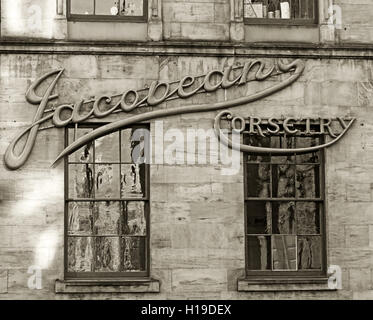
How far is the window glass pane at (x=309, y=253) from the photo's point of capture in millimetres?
19031

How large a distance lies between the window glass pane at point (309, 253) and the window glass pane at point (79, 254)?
364 centimetres

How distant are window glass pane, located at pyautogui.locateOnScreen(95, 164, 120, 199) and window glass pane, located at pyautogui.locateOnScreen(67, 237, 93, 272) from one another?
34.2 inches

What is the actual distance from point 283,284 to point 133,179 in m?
3.15

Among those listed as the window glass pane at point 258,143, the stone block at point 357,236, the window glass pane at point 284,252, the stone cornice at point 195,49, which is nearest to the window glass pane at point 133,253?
the window glass pane at point 284,252

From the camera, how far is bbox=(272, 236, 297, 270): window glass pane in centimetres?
1900

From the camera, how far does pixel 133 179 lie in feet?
62.0

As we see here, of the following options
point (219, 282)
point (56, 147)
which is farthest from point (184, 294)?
point (56, 147)

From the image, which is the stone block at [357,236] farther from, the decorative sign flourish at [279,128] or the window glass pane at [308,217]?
the decorative sign flourish at [279,128]

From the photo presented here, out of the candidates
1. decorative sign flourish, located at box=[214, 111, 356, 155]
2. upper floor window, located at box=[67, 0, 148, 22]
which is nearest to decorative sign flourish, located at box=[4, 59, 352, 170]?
decorative sign flourish, located at box=[214, 111, 356, 155]
